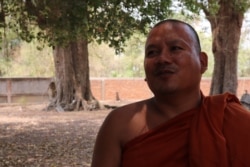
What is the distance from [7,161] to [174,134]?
5784mm

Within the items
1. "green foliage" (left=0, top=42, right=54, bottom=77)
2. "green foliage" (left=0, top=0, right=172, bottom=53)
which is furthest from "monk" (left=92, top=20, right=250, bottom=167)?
"green foliage" (left=0, top=42, right=54, bottom=77)

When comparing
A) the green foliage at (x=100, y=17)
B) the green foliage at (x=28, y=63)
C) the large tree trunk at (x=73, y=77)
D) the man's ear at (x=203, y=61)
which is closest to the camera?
the man's ear at (x=203, y=61)

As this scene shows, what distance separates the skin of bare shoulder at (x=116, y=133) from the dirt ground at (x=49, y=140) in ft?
16.9

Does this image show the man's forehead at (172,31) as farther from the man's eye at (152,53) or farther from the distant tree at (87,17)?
the distant tree at (87,17)

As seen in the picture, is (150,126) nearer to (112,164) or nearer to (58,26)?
(112,164)

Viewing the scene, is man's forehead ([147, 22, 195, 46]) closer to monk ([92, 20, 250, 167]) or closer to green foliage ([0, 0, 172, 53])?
monk ([92, 20, 250, 167])

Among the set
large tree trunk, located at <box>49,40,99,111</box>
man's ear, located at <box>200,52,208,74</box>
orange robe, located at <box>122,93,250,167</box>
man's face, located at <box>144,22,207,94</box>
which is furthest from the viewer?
large tree trunk, located at <box>49,40,99,111</box>

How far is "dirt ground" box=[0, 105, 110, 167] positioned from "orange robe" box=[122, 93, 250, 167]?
5.23m

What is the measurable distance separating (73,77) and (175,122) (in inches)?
595

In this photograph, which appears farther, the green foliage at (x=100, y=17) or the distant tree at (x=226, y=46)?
the distant tree at (x=226, y=46)

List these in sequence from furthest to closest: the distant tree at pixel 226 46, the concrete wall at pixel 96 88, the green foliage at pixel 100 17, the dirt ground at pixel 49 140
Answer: the concrete wall at pixel 96 88
the distant tree at pixel 226 46
the dirt ground at pixel 49 140
the green foliage at pixel 100 17

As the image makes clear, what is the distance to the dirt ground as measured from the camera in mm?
7102

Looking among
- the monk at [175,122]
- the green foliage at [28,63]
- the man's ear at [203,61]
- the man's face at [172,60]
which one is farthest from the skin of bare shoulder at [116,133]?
the green foliage at [28,63]

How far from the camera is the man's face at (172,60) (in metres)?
1.67
